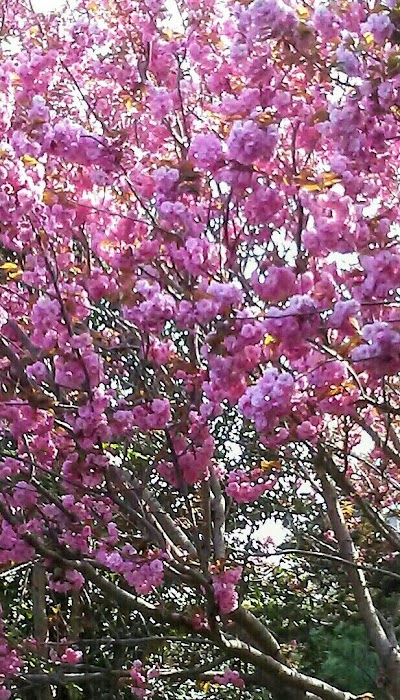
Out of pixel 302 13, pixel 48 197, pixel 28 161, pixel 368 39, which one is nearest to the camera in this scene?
pixel 368 39

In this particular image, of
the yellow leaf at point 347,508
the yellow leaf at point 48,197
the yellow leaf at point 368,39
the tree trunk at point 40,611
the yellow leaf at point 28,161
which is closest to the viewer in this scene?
the yellow leaf at point 368,39

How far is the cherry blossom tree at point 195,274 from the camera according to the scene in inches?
75.9

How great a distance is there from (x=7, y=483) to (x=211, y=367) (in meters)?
0.89

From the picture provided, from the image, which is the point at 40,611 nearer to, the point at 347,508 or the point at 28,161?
the point at 347,508

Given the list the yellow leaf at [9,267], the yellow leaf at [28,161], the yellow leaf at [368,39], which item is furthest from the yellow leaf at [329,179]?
the yellow leaf at [9,267]

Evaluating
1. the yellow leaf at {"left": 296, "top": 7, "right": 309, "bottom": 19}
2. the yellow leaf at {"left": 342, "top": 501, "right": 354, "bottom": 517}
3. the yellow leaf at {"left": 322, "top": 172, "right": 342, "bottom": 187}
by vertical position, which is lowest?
the yellow leaf at {"left": 322, "top": 172, "right": 342, "bottom": 187}

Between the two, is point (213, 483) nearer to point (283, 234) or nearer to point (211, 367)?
point (283, 234)

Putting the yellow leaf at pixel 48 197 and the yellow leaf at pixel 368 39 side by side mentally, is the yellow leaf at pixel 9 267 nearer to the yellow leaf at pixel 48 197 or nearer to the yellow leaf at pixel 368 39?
the yellow leaf at pixel 48 197

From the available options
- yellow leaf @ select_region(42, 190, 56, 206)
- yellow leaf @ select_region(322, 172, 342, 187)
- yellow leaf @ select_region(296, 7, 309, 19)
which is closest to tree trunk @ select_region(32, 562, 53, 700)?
yellow leaf @ select_region(42, 190, 56, 206)

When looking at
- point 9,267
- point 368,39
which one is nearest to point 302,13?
point 368,39

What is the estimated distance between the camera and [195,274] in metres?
2.30

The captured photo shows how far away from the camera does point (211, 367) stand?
2.06 meters

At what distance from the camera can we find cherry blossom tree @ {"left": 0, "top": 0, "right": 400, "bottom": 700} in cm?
193

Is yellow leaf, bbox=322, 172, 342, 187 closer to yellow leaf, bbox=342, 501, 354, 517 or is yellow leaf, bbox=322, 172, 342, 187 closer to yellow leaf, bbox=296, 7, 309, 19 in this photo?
yellow leaf, bbox=296, 7, 309, 19
